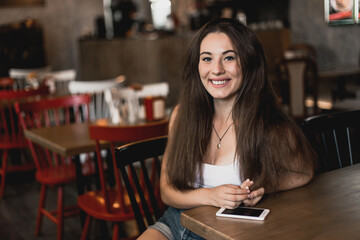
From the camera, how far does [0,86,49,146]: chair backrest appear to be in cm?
428

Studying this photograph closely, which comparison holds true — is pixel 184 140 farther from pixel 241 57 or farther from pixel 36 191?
pixel 36 191

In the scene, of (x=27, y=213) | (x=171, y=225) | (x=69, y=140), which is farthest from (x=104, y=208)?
(x=27, y=213)

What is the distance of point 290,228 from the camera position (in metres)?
1.26

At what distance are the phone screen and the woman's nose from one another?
1.63 ft

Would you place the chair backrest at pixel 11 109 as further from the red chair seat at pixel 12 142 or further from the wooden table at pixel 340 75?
the wooden table at pixel 340 75

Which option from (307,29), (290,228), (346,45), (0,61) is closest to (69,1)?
(0,61)

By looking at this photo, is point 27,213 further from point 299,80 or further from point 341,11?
point 341,11

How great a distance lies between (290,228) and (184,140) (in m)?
0.62

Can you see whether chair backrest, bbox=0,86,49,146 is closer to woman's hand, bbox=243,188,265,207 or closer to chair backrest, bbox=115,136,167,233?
chair backrest, bbox=115,136,167,233

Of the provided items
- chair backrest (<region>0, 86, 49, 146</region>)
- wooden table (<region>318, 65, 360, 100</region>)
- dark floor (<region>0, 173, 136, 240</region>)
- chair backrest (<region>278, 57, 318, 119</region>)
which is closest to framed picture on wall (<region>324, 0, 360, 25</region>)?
wooden table (<region>318, 65, 360, 100</region>)

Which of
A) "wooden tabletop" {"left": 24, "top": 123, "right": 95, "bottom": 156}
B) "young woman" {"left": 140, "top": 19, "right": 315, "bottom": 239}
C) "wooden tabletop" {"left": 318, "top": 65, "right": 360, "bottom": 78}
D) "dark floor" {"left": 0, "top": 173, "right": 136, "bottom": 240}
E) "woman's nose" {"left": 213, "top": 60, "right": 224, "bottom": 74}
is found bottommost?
"dark floor" {"left": 0, "top": 173, "right": 136, "bottom": 240}

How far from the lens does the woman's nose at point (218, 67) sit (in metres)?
1.68

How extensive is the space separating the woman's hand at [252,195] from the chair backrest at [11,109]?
313 cm

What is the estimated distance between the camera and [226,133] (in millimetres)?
1771
